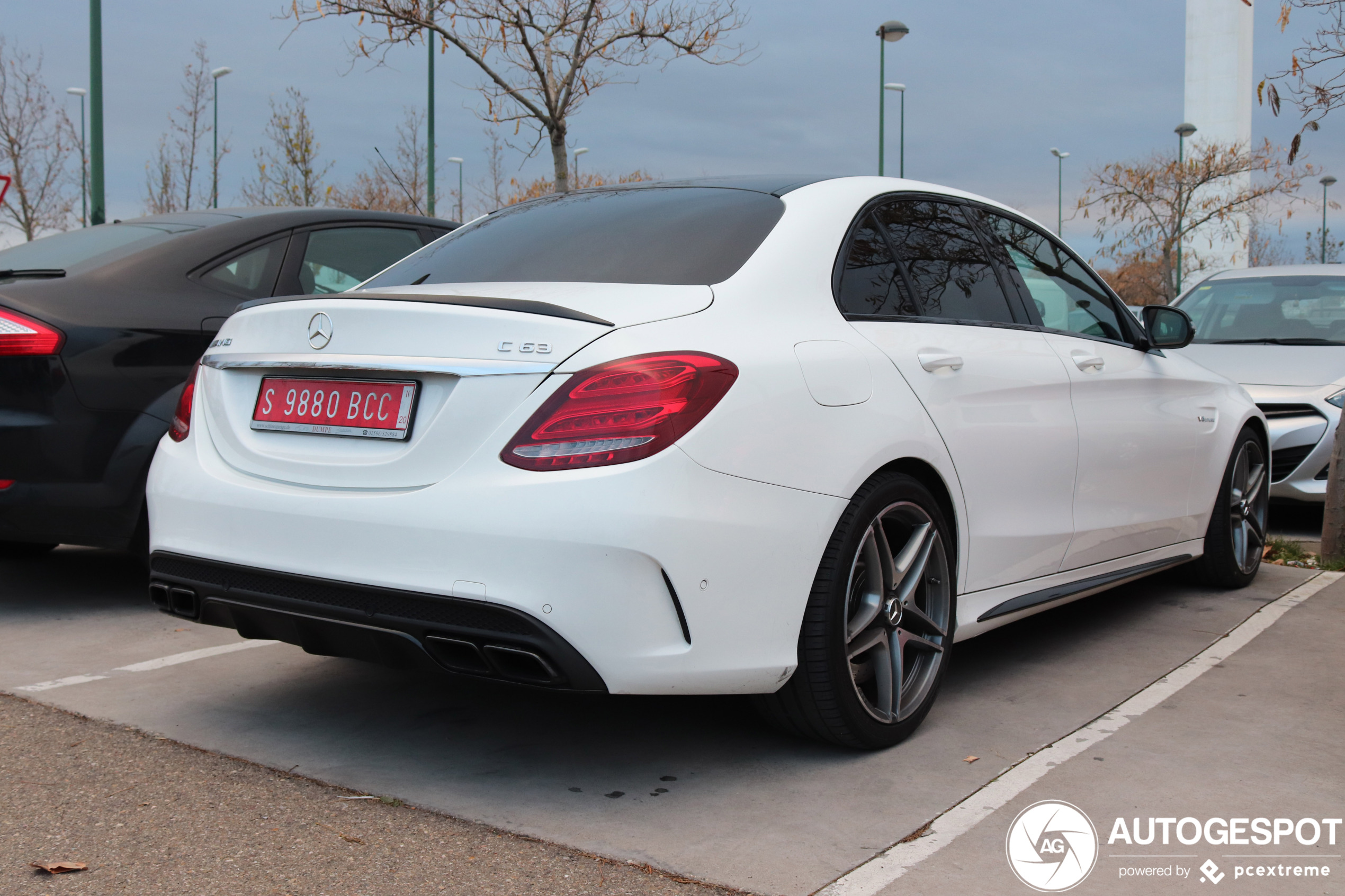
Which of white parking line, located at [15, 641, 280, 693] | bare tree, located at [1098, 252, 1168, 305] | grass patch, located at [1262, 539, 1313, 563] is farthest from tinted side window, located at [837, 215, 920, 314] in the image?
bare tree, located at [1098, 252, 1168, 305]

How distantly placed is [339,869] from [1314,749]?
2.58m

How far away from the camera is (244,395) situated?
3254 millimetres

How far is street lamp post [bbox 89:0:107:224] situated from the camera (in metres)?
13.2

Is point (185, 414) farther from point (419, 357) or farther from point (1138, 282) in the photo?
point (1138, 282)

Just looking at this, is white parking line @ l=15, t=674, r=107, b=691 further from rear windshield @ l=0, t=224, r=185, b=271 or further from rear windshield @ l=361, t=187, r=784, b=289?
rear windshield @ l=0, t=224, r=185, b=271

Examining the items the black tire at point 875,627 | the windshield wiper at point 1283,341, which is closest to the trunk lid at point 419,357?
the black tire at point 875,627

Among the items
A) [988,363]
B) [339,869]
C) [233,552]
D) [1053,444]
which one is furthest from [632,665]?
[1053,444]

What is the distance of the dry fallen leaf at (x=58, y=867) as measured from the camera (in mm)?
2543

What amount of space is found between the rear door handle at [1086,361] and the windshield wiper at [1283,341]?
434cm

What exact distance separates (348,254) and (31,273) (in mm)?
1357

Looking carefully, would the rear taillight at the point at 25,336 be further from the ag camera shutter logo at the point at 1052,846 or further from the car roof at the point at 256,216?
the ag camera shutter logo at the point at 1052,846

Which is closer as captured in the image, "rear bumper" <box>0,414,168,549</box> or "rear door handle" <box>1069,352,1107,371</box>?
"rear door handle" <box>1069,352,1107,371</box>

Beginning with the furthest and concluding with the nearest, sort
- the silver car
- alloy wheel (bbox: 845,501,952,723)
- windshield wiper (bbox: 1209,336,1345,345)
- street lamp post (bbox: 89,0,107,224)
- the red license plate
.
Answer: street lamp post (bbox: 89,0,107,224)
windshield wiper (bbox: 1209,336,1345,345)
the silver car
alloy wheel (bbox: 845,501,952,723)
the red license plate

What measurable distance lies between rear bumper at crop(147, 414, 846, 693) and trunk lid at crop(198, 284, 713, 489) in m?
0.07
